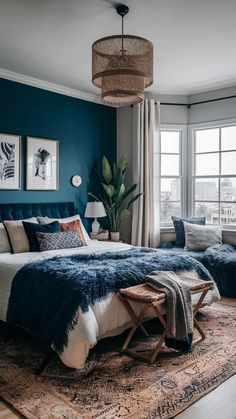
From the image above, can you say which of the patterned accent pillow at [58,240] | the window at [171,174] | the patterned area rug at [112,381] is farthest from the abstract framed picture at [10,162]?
the window at [171,174]

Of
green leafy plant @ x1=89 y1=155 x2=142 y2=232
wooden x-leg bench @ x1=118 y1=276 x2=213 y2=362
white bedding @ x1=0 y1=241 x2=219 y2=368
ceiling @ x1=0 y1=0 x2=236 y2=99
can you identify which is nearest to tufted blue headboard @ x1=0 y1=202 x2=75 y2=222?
green leafy plant @ x1=89 y1=155 x2=142 y2=232

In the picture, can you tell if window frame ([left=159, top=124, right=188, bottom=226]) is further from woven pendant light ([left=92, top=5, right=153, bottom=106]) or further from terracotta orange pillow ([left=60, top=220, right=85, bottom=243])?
woven pendant light ([left=92, top=5, right=153, bottom=106])

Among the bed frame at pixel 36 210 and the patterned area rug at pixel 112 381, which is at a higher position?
the bed frame at pixel 36 210

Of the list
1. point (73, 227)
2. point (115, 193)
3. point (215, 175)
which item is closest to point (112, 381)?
point (73, 227)

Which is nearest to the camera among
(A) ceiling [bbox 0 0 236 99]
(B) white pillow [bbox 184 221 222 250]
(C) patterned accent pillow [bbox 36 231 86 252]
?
(A) ceiling [bbox 0 0 236 99]

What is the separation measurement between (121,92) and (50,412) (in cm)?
240

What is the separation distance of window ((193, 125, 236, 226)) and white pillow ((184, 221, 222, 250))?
395mm

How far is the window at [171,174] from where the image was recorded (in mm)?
5863

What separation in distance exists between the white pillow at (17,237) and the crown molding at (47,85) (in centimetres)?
185

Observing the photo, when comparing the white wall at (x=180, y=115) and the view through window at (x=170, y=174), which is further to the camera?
the view through window at (x=170, y=174)

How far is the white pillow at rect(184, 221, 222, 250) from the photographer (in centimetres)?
508

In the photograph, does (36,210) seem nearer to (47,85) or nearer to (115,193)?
(115,193)

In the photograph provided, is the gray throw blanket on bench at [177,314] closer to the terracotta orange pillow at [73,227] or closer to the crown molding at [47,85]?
the terracotta orange pillow at [73,227]

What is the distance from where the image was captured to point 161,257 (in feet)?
11.6
